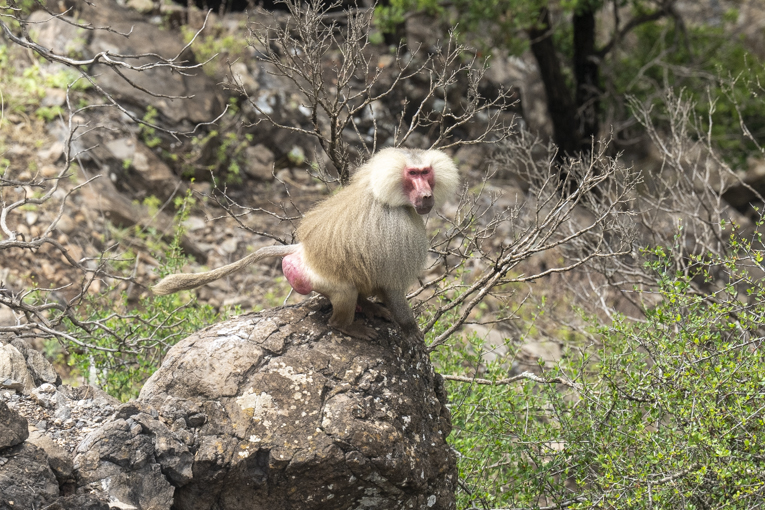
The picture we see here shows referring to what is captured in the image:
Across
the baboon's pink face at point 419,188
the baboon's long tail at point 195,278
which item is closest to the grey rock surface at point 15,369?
the baboon's long tail at point 195,278

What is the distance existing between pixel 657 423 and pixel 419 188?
252 cm

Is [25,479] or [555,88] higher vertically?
[25,479]

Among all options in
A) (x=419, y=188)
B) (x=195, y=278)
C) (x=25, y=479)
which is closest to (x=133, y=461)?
(x=25, y=479)

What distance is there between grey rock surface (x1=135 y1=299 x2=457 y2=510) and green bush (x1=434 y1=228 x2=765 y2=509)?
1.03 metres

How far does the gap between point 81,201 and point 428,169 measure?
665cm

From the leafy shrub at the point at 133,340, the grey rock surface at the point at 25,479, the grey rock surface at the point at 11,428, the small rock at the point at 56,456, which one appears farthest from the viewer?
the leafy shrub at the point at 133,340

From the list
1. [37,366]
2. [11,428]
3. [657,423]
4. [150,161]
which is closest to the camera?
[11,428]

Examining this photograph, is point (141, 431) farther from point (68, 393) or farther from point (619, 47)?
point (619, 47)

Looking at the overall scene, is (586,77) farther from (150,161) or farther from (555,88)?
(150,161)

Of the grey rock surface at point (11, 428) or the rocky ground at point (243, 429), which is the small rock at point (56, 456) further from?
the grey rock surface at point (11, 428)

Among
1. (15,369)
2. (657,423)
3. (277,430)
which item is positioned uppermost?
(15,369)

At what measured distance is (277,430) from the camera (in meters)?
4.29

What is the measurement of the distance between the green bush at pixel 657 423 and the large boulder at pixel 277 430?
1.04 m

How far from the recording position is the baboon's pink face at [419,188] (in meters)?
4.64
